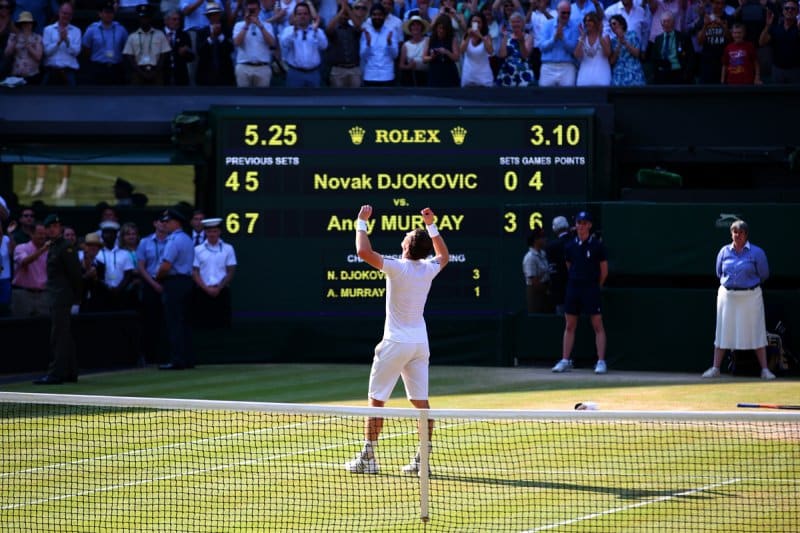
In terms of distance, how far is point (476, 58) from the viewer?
69.6 ft

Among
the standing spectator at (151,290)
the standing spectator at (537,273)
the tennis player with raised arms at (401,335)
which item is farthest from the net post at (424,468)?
the standing spectator at (151,290)

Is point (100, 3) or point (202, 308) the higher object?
point (100, 3)

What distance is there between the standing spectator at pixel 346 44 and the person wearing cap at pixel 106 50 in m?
3.36

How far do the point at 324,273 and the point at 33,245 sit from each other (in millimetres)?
4135

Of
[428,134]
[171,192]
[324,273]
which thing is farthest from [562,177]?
[171,192]

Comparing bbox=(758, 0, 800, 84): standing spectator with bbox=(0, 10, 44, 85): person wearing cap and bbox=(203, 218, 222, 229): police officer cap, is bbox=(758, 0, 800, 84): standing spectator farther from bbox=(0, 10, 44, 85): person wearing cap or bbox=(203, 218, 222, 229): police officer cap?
bbox=(0, 10, 44, 85): person wearing cap

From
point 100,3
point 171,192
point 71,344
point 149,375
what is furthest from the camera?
point 171,192

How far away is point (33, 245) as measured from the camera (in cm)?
1953

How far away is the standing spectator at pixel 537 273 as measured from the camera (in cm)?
1886

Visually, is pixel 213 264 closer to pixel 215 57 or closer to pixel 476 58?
pixel 215 57

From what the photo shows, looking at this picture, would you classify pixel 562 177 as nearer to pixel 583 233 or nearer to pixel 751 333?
pixel 583 233

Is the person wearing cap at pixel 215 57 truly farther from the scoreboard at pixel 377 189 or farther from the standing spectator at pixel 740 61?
the standing spectator at pixel 740 61

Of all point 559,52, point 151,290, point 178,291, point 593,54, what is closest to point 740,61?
point 593,54

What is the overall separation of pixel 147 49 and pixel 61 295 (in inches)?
243
